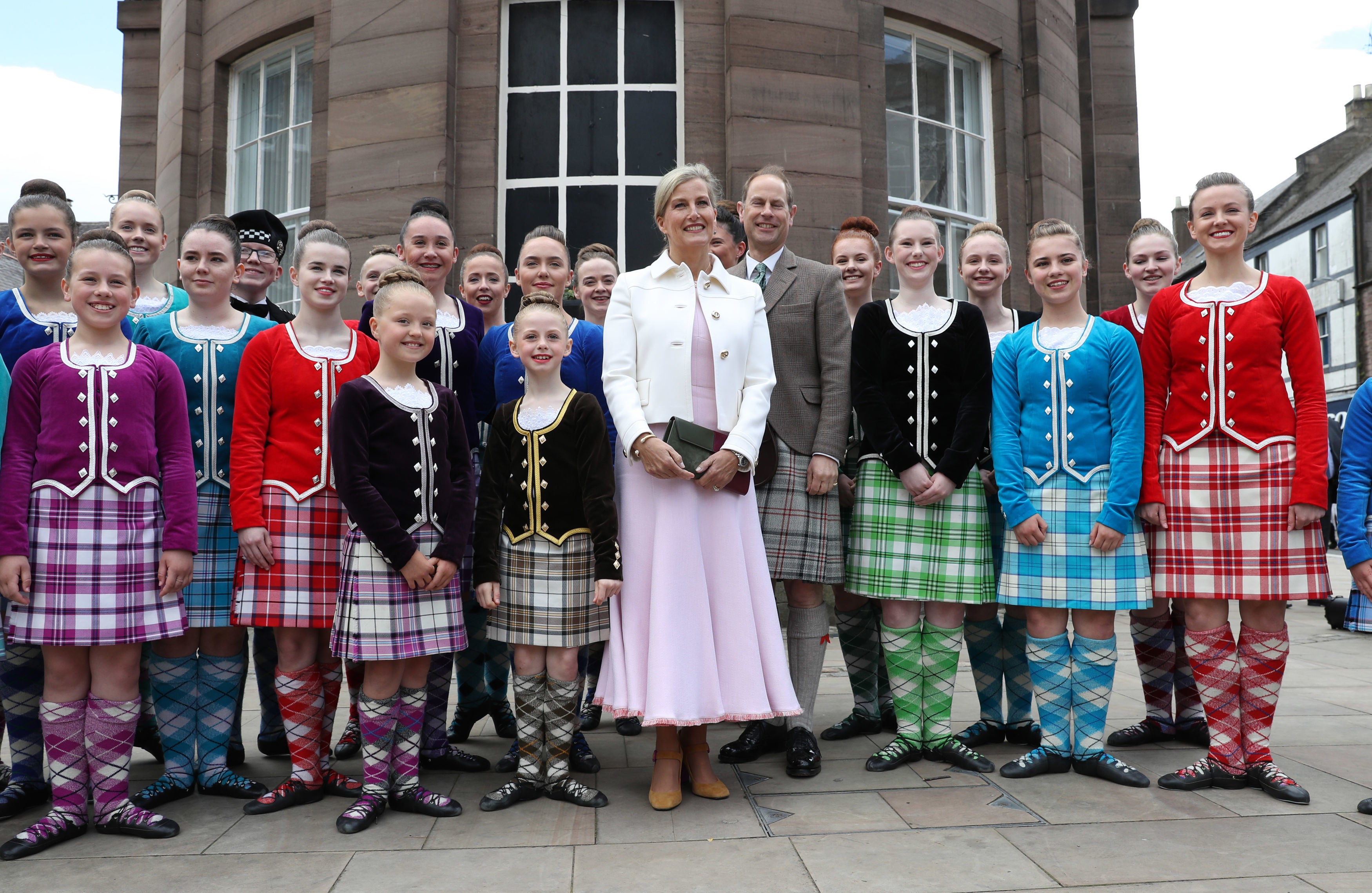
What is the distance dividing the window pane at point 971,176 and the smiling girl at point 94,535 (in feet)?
29.0

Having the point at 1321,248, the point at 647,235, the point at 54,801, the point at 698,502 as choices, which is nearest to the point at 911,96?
the point at 647,235

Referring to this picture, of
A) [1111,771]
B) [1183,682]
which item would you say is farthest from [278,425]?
[1183,682]

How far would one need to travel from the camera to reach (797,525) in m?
4.30

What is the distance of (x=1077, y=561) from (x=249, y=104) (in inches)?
398

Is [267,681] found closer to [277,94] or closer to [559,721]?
[559,721]

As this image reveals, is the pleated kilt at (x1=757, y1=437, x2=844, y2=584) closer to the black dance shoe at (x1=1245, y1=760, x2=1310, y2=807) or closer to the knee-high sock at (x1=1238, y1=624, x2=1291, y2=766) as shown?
the knee-high sock at (x1=1238, y1=624, x2=1291, y2=766)

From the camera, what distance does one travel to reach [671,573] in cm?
370

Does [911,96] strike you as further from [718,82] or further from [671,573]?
[671,573]

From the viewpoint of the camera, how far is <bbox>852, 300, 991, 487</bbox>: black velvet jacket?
4227mm

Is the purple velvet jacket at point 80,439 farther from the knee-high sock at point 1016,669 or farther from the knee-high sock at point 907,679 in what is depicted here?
the knee-high sock at point 1016,669

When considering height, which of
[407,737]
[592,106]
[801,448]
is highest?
[592,106]

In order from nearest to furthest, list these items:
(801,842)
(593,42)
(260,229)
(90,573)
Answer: (801,842) → (90,573) → (260,229) → (593,42)

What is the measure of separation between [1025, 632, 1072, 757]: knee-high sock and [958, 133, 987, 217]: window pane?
748cm

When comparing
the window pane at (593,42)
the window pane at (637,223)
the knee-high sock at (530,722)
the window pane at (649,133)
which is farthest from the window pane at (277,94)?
the knee-high sock at (530,722)
